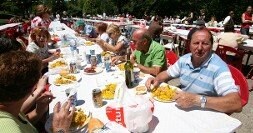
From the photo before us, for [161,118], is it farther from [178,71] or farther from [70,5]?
[70,5]

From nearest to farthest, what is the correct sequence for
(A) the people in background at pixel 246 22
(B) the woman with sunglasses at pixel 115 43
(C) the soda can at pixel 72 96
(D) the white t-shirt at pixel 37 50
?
(C) the soda can at pixel 72 96 → (D) the white t-shirt at pixel 37 50 → (B) the woman with sunglasses at pixel 115 43 → (A) the people in background at pixel 246 22

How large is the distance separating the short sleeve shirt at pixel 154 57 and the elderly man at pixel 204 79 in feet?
2.12

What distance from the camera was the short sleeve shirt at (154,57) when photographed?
350cm

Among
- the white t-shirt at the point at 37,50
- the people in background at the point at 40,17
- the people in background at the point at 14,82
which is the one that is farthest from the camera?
the people in background at the point at 40,17

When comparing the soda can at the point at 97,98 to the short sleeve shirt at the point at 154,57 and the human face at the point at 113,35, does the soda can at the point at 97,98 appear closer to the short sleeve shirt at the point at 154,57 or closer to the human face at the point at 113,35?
the short sleeve shirt at the point at 154,57

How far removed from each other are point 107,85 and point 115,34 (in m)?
2.59

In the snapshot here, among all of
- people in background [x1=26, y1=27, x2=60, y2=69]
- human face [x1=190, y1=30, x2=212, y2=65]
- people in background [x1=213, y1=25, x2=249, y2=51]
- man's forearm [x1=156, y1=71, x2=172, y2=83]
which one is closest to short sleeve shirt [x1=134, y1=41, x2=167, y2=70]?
man's forearm [x1=156, y1=71, x2=172, y2=83]

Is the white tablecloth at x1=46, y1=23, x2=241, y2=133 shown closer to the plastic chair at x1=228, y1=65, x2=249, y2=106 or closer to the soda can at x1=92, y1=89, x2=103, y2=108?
the soda can at x1=92, y1=89, x2=103, y2=108

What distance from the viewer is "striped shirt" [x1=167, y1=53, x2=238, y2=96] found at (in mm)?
2208

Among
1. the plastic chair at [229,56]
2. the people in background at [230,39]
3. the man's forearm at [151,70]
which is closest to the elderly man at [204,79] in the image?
the man's forearm at [151,70]

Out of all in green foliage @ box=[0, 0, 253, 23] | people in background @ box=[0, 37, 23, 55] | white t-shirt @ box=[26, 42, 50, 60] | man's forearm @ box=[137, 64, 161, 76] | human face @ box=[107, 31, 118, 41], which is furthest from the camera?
green foliage @ box=[0, 0, 253, 23]

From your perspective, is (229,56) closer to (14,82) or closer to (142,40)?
(142,40)

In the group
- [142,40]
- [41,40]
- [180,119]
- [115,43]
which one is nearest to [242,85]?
[180,119]

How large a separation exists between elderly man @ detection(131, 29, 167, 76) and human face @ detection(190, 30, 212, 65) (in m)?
0.94
